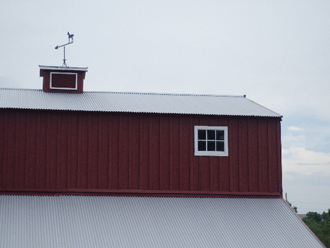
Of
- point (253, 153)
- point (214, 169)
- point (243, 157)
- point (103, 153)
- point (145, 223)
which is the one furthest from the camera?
point (253, 153)

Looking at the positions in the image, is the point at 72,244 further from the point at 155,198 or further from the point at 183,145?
the point at 183,145

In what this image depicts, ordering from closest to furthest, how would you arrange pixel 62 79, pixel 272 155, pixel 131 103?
pixel 272 155, pixel 131 103, pixel 62 79

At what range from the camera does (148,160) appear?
1975cm

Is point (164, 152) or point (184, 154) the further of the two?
point (184, 154)

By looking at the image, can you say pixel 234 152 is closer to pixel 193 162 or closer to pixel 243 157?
pixel 243 157

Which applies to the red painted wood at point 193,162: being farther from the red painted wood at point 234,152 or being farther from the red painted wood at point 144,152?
the red painted wood at point 144,152

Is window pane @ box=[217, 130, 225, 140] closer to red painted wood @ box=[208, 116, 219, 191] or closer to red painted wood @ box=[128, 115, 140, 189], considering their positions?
red painted wood @ box=[208, 116, 219, 191]

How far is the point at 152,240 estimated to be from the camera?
16.3m

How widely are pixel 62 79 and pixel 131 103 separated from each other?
141 inches

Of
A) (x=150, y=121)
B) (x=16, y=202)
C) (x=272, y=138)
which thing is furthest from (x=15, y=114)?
(x=272, y=138)

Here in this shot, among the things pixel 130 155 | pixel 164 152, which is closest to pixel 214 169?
pixel 164 152

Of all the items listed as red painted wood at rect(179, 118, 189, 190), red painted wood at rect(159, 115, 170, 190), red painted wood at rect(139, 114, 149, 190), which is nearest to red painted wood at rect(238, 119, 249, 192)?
red painted wood at rect(179, 118, 189, 190)

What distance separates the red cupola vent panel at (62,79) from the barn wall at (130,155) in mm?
2883

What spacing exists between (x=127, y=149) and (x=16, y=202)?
4.73 metres
